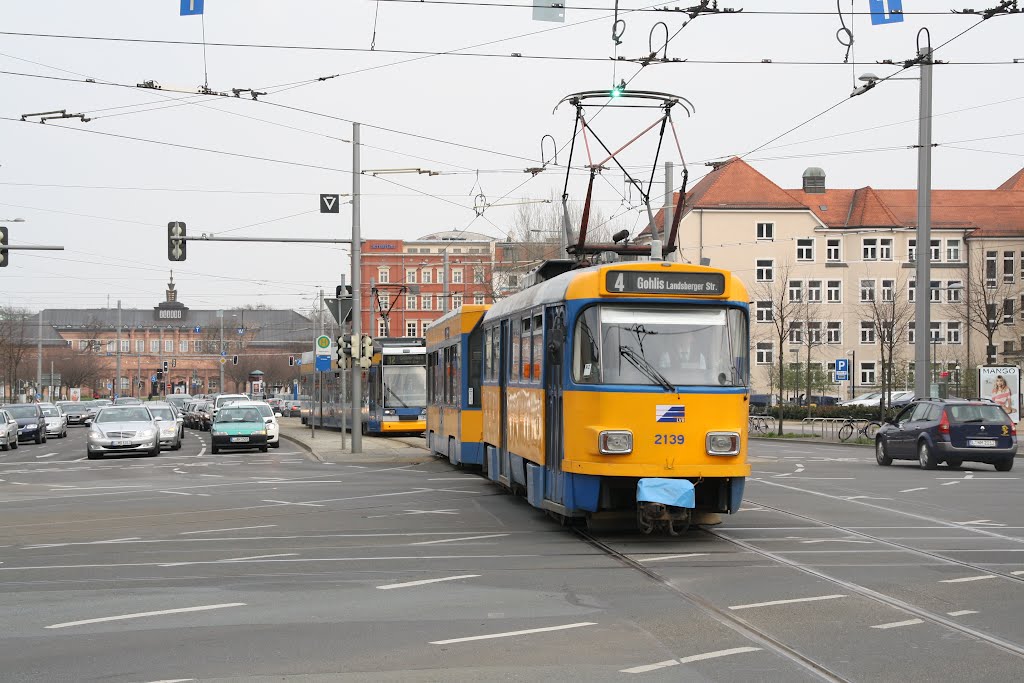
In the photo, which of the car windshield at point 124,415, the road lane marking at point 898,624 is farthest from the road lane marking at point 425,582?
the car windshield at point 124,415

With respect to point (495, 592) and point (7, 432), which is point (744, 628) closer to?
point (495, 592)

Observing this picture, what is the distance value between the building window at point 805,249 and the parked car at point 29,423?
172 feet

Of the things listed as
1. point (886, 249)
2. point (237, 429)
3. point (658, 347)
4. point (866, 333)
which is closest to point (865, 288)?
point (866, 333)

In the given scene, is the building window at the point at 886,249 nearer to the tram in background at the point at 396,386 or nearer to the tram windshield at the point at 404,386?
the tram in background at the point at 396,386

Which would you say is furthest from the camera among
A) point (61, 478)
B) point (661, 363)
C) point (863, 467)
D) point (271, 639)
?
point (863, 467)

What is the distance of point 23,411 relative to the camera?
49406mm

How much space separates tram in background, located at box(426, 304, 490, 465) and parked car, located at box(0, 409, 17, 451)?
2078 cm

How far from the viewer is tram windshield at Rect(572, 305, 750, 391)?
45.2 ft

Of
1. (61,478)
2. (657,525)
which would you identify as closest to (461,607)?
(657,525)

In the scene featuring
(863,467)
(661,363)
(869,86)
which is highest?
(869,86)

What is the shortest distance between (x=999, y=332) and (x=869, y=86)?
64188mm

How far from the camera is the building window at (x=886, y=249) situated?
86.1m

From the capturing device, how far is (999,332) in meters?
81.8

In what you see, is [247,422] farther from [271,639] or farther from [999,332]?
[999,332]
